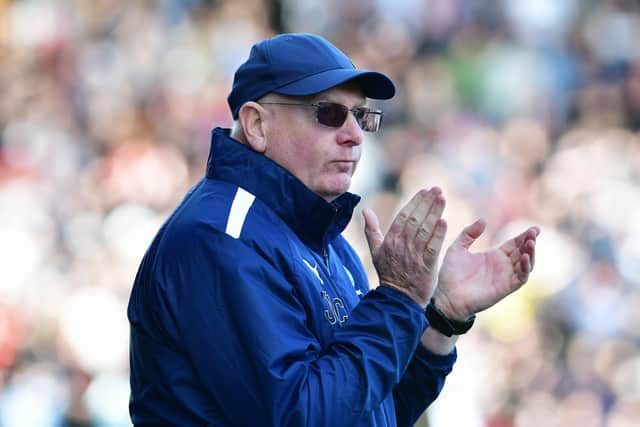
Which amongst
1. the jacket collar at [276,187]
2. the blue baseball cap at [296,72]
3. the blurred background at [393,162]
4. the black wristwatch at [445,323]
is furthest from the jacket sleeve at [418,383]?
the blurred background at [393,162]

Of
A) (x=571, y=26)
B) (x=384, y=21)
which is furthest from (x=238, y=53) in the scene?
(x=571, y=26)

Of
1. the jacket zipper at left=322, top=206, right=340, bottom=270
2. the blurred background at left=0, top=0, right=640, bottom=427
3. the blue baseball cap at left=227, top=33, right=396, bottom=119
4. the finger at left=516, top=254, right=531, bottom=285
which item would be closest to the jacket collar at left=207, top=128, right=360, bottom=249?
the jacket zipper at left=322, top=206, right=340, bottom=270

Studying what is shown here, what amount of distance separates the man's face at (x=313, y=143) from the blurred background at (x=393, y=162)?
4.60 meters

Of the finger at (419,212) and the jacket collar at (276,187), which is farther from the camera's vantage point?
the jacket collar at (276,187)

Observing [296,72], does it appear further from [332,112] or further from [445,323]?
[445,323]

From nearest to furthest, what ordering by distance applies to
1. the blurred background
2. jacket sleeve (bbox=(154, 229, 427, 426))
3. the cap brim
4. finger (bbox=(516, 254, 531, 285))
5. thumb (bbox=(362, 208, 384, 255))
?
jacket sleeve (bbox=(154, 229, 427, 426)) → the cap brim → thumb (bbox=(362, 208, 384, 255)) → finger (bbox=(516, 254, 531, 285)) → the blurred background

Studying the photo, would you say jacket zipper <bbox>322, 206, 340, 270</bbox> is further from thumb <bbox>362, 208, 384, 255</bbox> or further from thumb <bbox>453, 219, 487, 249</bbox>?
thumb <bbox>453, 219, 487, 249</bbox>

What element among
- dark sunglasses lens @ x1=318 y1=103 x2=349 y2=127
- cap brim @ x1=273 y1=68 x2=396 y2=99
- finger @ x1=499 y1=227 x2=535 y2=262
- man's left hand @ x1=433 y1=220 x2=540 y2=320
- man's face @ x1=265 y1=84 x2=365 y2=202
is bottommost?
man's left hand @ x1=433 y1=220 x2=540 y2=320

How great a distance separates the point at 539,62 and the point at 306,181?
8.29 m

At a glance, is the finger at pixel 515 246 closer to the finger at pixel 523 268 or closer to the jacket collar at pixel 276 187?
the finger at pixel 523 268

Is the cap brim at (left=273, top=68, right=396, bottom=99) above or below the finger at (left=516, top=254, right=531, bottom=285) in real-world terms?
above

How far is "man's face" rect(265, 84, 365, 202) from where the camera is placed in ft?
9.71

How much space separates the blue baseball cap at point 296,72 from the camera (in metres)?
2.93

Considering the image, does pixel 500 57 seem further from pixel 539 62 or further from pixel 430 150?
pixel 430 150
